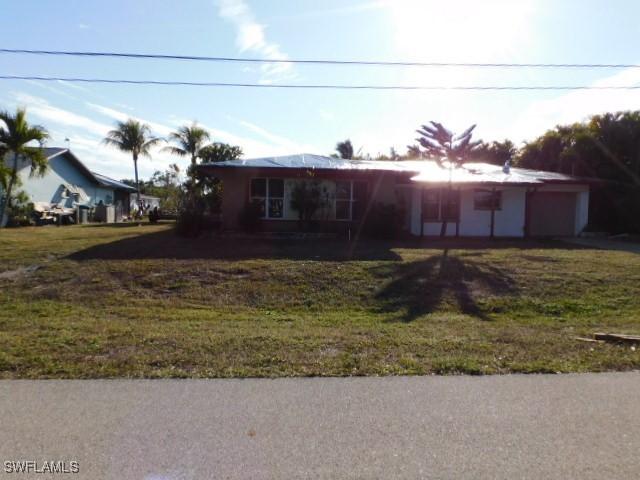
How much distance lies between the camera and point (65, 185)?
29.3m

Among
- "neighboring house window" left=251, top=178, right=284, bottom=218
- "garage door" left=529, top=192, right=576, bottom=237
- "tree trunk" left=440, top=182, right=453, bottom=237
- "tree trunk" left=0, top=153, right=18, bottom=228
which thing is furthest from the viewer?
"tree trunk" left=0, top=153, right=18, bottom=228

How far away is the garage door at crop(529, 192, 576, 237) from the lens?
20.3 meters

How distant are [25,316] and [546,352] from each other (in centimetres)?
760

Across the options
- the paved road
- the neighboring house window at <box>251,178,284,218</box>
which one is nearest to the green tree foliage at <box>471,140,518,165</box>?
the neighboring house window at <box>251,178,284,218</box>

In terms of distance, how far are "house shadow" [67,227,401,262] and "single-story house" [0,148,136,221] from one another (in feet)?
47.4

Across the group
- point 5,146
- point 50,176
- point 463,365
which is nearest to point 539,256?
point 463,365

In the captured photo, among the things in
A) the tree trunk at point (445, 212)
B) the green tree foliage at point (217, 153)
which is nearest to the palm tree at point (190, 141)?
the green tree foliage at point (217, 153)

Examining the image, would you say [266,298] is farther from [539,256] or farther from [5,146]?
[5,146]

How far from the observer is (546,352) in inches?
212

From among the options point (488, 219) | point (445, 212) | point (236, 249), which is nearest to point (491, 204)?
point (488, 219)

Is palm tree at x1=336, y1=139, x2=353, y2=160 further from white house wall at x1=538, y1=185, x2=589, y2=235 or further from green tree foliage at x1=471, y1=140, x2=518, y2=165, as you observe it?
white house wall at x1=538, y1=185, x2=589, y2=235

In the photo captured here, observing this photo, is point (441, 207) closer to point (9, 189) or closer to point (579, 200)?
point (579, 200)

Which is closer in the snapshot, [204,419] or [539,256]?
[204,419]

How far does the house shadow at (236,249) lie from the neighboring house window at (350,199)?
2.58 metres
